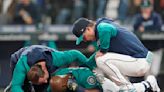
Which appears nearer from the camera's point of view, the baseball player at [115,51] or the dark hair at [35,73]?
the dark hair at [35,73]

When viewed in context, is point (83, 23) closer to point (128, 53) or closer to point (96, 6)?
point (128, 53)

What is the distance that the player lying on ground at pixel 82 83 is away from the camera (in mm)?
8055

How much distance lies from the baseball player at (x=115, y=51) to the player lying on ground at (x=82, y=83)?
0.11 m

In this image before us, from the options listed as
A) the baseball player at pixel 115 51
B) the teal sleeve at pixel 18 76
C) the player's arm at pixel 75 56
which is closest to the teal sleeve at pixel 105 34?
the baseball player at pixel 115 51

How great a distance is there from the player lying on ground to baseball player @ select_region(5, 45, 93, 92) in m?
0.12

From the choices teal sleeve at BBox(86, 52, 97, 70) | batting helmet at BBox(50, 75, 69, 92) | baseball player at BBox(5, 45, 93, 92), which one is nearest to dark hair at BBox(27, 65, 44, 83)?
baseball player at BBox(5, 45, 93, 92)

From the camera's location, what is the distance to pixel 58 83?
8023 mm

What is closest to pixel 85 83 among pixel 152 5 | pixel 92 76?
pixel 92 76

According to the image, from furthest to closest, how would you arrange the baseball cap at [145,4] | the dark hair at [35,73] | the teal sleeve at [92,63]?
the baseball cap at [145,4]
the teal sleeve at [92,63]
the dark hair at [35,73]

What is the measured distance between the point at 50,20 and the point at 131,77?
489 cm

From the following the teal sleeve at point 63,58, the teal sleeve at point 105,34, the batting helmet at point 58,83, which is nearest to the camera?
the teal sleeve at point 105,34

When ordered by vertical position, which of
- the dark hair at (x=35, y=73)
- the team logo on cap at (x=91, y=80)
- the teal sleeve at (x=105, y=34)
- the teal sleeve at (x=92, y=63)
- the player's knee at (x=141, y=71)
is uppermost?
the teal sleeve at (x=105, y=34)

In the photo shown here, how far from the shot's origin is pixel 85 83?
27.0 feet

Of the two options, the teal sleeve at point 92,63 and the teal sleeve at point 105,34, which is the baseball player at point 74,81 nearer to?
the teal sleeve at point 92,63
